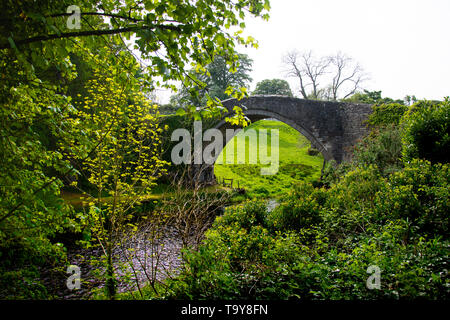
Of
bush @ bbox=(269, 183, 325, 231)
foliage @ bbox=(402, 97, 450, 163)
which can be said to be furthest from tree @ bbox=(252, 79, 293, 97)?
bush @ bbox=(269, 183, 325, 231)

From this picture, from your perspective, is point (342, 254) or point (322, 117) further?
point (322, 117)

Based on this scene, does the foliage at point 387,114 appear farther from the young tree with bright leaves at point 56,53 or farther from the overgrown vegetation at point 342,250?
the young tree with bright leaves at point 56,53

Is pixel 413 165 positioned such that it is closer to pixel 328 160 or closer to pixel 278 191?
pixel 328 160

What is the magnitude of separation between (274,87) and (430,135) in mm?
29514

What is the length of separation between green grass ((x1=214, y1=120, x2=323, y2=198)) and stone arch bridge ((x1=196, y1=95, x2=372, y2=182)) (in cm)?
400

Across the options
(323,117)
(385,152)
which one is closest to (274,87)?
(323,117)

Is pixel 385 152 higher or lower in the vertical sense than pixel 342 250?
higher

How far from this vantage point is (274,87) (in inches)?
1312

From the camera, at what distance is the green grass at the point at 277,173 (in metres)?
17.8

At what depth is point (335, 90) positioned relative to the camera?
29.3 meters

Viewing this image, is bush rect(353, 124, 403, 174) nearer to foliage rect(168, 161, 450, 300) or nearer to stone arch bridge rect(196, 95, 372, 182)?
foliage rect(168, 161, 450, 300)

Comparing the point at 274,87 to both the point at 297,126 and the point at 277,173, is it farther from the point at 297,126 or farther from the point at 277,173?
the point at 297,126
